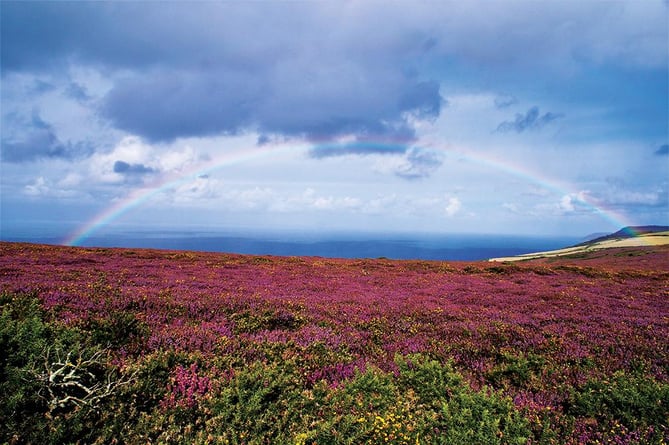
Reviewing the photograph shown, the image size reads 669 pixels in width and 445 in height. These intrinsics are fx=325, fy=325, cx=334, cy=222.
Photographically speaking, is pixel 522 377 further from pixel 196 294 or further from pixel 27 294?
pixel 27 294

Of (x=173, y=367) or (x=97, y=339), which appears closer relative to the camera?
(x=173, y=367)

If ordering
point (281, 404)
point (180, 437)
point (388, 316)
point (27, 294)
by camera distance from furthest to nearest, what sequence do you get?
point (388, 316), point (27, 294), point (281, 404), point (180, 437)

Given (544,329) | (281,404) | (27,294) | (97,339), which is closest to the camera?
(281,404)

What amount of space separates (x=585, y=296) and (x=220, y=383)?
18.0 m

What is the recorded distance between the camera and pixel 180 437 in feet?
13.7

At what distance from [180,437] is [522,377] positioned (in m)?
6.12

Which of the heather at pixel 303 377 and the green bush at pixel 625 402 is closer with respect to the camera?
the heather at pixel 303 377

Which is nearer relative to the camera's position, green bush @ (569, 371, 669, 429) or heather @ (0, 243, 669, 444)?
heather @ (0, 243, 669, 444)

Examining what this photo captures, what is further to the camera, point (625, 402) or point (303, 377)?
point (303, 377)

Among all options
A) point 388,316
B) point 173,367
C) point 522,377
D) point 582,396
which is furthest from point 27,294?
point 582,396

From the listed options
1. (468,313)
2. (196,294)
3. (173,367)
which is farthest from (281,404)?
(468,313)

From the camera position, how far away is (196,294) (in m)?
11.5

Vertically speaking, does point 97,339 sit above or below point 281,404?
above

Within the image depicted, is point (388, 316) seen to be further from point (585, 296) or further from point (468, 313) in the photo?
point (585, 296)
